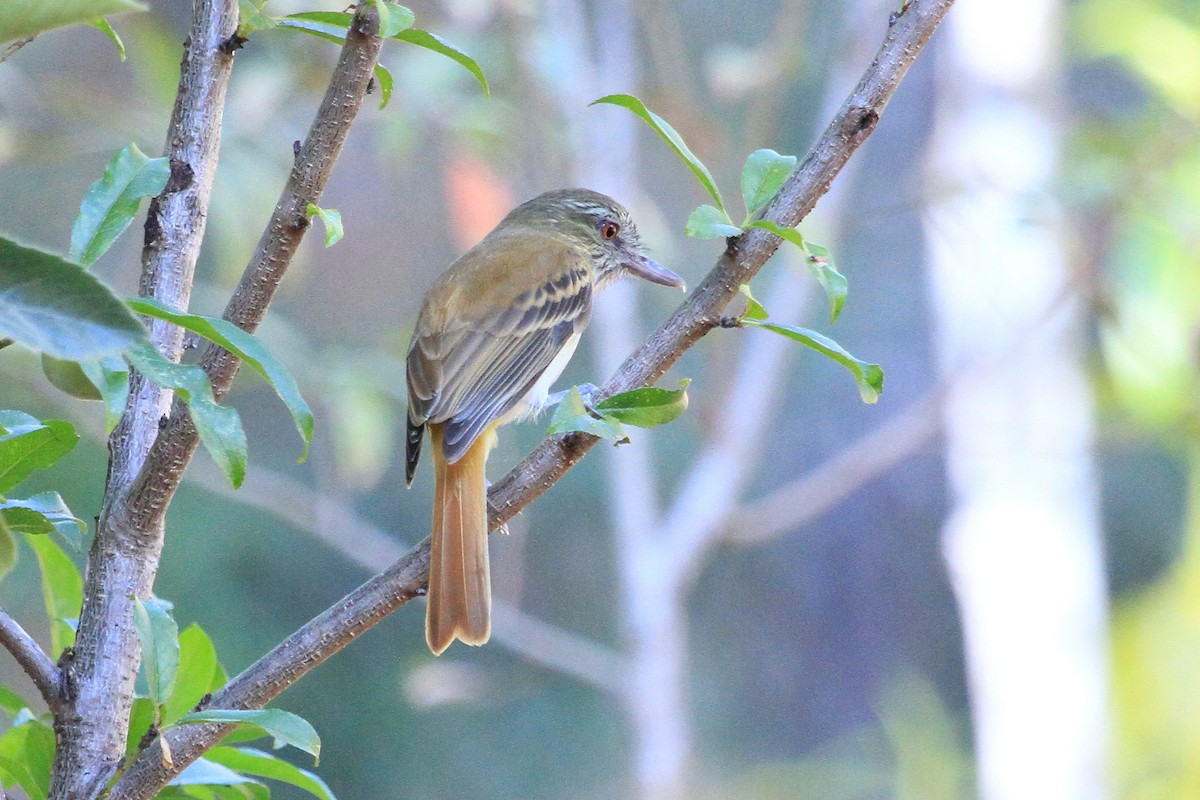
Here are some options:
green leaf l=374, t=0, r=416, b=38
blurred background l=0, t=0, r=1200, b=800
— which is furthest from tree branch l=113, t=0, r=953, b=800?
blurred background l=0, t=0, r=1200, b=800

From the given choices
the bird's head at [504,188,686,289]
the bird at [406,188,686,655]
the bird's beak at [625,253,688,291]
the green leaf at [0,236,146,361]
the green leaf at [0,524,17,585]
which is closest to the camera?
the green leaf at [0,236,146,361]

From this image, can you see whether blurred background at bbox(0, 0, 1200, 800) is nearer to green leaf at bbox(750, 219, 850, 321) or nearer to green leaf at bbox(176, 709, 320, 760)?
green leaf at bbox(750, 219, 850, 321)

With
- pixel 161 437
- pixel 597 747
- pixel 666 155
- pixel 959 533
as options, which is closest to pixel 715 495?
pixel 959 533

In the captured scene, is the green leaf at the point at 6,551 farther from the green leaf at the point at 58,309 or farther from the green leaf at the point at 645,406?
the green leaf at the point at 645,406

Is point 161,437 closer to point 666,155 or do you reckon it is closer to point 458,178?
point 458,178

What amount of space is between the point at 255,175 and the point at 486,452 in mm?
2034

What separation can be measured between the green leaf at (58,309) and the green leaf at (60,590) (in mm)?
643

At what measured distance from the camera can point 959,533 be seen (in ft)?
14.4

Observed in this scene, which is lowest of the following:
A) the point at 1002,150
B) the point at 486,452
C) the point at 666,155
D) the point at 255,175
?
the point at 486,452

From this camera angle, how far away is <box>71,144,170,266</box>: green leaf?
41.1 inches

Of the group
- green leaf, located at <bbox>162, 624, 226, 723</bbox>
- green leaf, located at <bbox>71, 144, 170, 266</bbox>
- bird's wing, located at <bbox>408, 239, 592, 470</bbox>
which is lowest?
green leaf, located at <bbox>162, 624, 226, 723</bbox>

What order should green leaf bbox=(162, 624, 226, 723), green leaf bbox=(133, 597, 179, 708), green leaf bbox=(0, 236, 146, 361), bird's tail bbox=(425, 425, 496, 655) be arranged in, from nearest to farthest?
green leaf bbox=(0, 236, 146, 361) → green leaf bbox=(133, 597, 179, 708) → green leaf bbox=(162, 624, 226, 723) → bird's tail bbox=(425, 425, 496, 655)

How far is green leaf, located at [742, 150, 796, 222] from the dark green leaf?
2.01 ft

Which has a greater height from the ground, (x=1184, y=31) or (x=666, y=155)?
(x=666, y=155)
